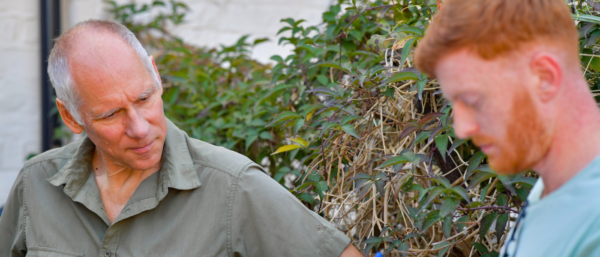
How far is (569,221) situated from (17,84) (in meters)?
3.23

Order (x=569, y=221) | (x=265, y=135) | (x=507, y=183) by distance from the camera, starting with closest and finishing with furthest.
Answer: (x=569, y=221), (x=507, y=183), (x=265, y=135)

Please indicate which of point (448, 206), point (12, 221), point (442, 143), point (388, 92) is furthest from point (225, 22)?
point (448, 206)

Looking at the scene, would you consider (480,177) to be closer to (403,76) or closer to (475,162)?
(475,162)

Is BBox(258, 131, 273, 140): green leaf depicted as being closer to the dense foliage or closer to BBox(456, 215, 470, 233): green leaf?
the dense foliage

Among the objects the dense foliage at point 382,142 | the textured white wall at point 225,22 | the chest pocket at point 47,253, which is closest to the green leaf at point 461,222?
the dense foliage at point 382,142

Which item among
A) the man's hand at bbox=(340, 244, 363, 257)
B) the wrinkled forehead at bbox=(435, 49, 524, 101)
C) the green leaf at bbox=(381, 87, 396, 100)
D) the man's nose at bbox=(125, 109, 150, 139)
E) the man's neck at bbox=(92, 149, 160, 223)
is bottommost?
the man's neck at bbox=(92, 149, 160, 223)

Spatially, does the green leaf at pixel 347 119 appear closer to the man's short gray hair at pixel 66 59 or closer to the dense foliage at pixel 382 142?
the dense foliage at pixel 382 142

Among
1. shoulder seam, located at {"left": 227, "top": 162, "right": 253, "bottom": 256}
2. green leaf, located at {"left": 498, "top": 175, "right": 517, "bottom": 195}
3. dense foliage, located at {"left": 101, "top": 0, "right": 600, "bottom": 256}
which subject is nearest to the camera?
green leaf, located at {"left": 498, "top": 175, "right": 517, "bottom": 195}

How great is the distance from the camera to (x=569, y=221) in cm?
65

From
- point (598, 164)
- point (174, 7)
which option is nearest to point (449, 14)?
point (598, 164)

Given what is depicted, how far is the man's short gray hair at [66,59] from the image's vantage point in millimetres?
1321

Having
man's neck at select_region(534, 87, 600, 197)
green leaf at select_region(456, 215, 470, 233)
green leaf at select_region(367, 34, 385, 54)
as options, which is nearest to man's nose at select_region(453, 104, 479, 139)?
man's neck at select_region(534, 87, 600, 197)

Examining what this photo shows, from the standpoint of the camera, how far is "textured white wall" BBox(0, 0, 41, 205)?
305 centimetres

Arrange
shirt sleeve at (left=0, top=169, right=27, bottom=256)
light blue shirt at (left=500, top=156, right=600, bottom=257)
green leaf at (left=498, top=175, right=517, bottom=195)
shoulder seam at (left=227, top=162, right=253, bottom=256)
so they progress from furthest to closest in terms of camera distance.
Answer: shirt sleeve at (left=0, top=169, right=27, bottom=256) → shoulder seam at (left=227, top=162, right=253, bottom=256) → green leaf at (left=498, top=175, right=517, bottom=195) → light blue shirt at (left=500, top=156, right=600, bottom=257)
